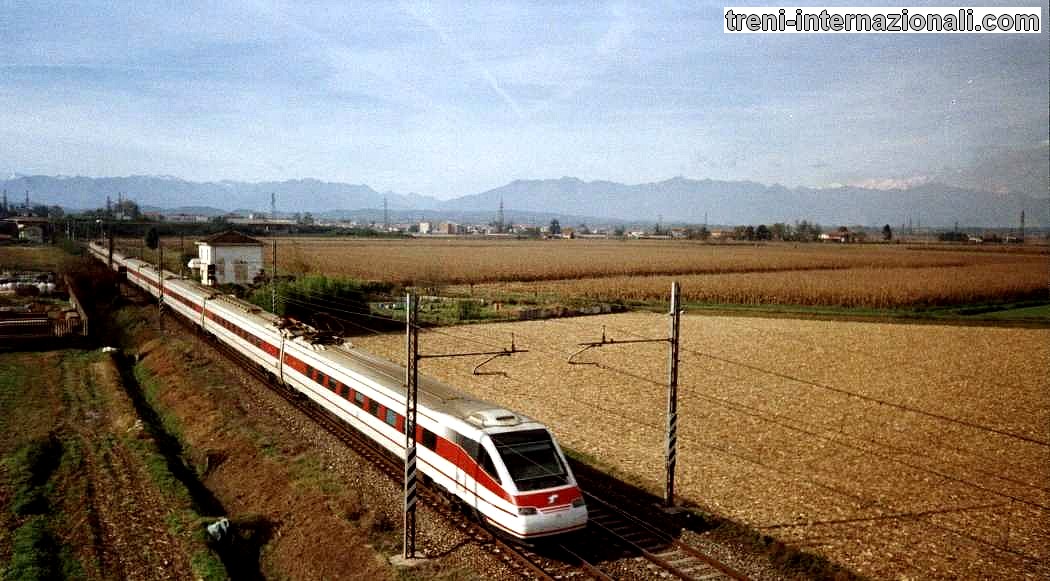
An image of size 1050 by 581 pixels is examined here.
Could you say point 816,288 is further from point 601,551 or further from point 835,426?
point 601,551

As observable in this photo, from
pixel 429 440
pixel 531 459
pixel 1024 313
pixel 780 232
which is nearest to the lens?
pixel 531 459

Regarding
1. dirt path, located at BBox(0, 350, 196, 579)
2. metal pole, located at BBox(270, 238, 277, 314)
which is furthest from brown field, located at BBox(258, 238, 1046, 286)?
dirt path, located at BBox(0, 350, 196, 579)

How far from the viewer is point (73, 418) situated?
2402 cm

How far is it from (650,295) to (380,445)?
41736 mm

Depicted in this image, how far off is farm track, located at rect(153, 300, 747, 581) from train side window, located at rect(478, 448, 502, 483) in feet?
5.29

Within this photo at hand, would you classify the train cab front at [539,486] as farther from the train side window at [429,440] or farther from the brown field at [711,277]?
the brown field at [711,277]

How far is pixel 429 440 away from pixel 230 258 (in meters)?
42.1

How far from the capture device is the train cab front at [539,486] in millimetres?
12859

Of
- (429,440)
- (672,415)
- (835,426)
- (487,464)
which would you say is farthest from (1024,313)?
(487,464)

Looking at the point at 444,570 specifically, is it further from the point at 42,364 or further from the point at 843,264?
the point at 843,264

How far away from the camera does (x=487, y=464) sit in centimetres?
1354

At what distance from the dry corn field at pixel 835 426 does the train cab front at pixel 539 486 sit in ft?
14.7

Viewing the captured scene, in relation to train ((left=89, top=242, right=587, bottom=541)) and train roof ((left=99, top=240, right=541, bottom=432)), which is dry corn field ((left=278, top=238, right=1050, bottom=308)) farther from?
train ((left=89, top=242, right=587, bottom=541))

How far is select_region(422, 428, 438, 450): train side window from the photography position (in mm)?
15445
